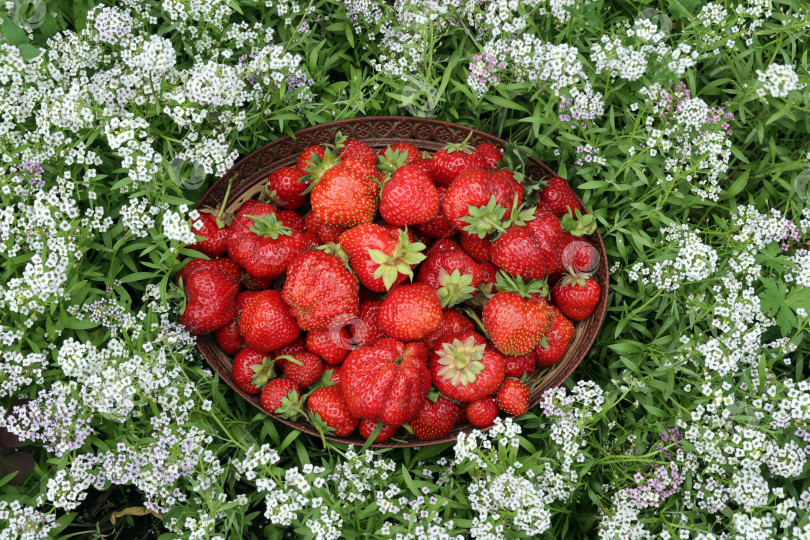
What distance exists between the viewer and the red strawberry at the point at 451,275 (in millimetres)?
2727

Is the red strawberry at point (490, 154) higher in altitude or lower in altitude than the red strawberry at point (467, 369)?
higher

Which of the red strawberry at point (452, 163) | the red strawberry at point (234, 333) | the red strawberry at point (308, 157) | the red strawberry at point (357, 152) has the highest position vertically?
the red strawberry at point (308, 157)

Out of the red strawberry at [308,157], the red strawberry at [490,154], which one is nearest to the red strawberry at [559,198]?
the red strawberry at [490,154]

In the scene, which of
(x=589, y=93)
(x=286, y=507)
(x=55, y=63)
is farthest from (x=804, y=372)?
(x=55, y=63)

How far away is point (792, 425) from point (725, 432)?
377mm

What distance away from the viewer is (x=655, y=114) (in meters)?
2.88

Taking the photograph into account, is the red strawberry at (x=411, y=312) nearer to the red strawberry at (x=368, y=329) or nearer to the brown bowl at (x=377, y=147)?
the red strawberry at (x=368, y=329)

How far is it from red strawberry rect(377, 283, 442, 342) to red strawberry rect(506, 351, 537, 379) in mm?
444

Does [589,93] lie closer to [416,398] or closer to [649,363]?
[649,363]

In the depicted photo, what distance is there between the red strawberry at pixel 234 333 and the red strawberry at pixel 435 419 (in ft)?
3.13

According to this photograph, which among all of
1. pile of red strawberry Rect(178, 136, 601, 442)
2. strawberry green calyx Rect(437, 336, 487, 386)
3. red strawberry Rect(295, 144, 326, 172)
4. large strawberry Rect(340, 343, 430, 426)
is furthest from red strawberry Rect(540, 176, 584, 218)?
red strawberry Rect(295, 144, 326, 172)

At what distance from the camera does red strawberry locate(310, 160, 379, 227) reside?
8.70 ft

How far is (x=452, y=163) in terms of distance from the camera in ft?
9.43

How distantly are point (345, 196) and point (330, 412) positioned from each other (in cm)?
98
